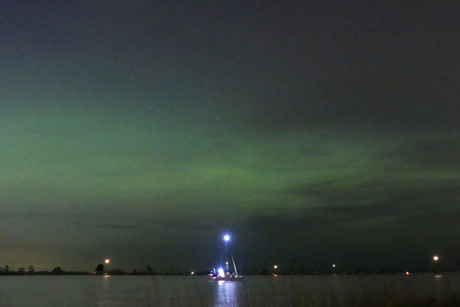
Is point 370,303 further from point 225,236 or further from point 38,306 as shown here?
point 225,236

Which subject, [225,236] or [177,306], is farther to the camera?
[225,236]

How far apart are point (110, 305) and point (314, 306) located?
20043mm

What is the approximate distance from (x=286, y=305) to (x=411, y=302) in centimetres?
797

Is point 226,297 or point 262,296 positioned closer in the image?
point 262,296

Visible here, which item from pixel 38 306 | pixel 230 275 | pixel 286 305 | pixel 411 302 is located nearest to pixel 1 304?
pixel 38 306

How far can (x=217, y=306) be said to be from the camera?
37750 millimetres

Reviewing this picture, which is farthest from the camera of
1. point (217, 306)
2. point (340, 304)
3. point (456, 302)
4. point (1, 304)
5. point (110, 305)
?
point (1, 304)

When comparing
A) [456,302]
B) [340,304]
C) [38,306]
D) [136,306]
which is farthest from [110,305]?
[456,302]

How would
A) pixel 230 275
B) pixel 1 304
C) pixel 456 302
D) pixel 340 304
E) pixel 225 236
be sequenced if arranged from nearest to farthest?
pixel 456 302, pixel 340 304, pixel 1 304, pixel 225 236, pixel 230 275

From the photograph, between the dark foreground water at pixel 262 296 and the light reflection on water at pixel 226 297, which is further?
the light reflection on water at pixel 226 297

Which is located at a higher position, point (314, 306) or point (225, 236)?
point (225, 236)

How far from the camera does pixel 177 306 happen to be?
32.8m

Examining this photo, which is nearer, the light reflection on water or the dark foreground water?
the dark foreground water

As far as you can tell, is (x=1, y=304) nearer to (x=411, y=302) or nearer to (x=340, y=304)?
(x=340, y=304)
